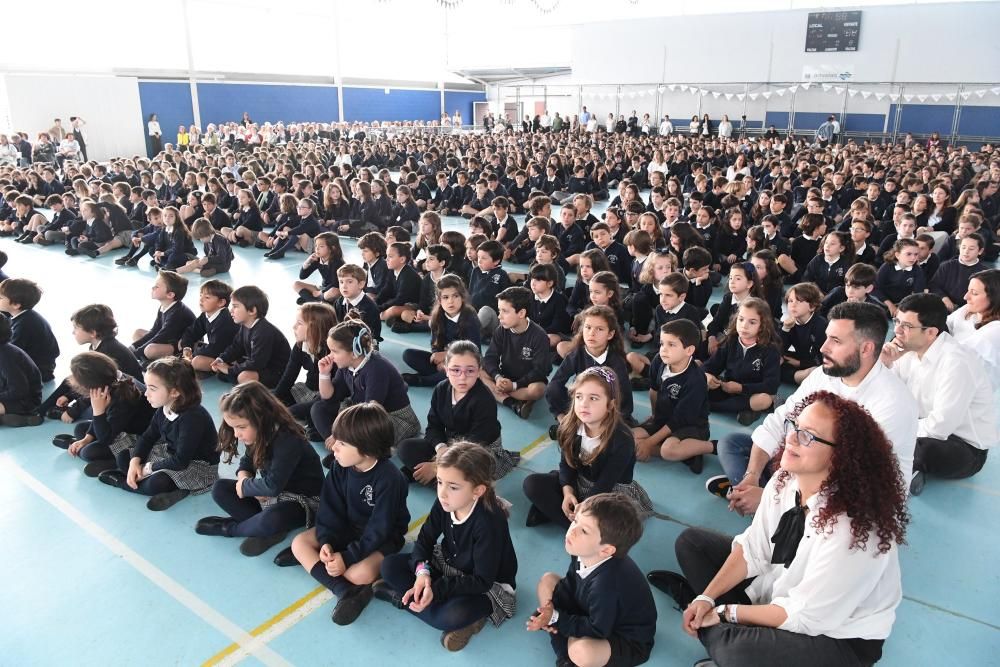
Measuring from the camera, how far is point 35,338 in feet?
16.7

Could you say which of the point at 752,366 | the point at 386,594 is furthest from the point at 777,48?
the point at 386,594

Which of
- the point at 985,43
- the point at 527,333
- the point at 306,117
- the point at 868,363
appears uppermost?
the point at 985,43

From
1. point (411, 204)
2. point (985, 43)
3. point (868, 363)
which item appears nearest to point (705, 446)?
point (868, 363)

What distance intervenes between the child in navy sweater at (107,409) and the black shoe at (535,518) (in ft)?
7.96

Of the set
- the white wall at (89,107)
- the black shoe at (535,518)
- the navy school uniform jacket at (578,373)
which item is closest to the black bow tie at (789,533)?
the black shoe at (535,518)

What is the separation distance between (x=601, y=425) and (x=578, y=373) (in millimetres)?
1114

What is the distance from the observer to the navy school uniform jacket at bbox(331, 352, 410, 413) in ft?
13.2

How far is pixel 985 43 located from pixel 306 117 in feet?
91.3

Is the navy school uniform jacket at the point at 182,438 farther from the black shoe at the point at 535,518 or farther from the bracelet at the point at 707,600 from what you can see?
the bracelet at the point at 707,600

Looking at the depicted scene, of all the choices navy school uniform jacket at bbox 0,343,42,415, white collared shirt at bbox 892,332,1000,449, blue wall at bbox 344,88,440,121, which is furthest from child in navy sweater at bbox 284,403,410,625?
blue wall at bbox 344,88,440,121

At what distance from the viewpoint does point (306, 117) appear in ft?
105

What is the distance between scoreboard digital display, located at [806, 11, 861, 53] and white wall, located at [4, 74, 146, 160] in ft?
84.4

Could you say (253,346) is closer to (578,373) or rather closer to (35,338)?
(35,338)

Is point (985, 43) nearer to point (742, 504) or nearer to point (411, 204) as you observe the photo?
point (411, 204)
